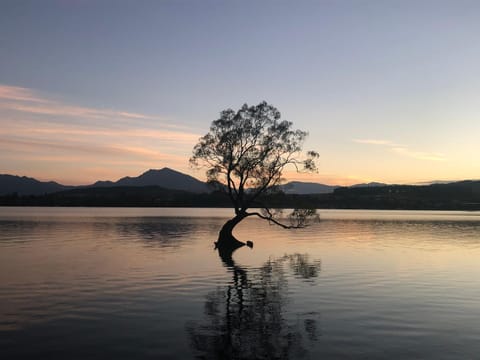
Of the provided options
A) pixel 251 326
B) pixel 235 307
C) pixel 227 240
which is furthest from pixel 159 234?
pixel 251 326

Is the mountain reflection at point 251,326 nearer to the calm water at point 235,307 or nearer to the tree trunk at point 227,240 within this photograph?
the calm water at point 235,307

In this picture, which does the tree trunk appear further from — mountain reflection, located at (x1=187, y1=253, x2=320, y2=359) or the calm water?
mountain reflection, located at (x1=187, y1=253, x2=320, y2=359)

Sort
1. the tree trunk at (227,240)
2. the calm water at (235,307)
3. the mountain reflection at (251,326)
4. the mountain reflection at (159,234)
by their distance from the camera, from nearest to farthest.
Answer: the mountain reflection at (251,326), the calm water at (235,307), the tree trunk at (227,240), the mountain reflection at (159,234)

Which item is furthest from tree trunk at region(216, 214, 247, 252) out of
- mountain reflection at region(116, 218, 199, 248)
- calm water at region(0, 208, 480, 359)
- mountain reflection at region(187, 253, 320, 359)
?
mountain reflection at region(187, 253, 320, 359)

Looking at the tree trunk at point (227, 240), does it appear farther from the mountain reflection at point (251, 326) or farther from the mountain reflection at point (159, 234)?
the mountain reflection at point (251, 326)

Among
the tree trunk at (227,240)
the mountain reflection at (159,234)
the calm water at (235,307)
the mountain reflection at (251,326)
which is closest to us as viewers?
the mountain reflection at (251,326)

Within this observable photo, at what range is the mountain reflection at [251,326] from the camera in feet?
54.2

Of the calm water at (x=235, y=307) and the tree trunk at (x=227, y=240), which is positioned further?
the tree trunk at (x=227, y=240)

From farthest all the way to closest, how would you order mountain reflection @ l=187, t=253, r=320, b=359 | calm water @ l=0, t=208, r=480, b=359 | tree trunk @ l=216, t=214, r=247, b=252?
1. tree trunk @ l=216, t=214, r=247, b=252
2. calm water @ l=0, t=208, r=480, b=359
3. mountain reflection @ l=187, t=253, r=320, b=359

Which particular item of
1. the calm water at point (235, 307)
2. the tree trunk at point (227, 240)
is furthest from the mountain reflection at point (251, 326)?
the tree trunk at point (227, 240)

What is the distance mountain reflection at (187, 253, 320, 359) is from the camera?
651 inches

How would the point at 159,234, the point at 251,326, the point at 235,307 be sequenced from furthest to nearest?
the point at 159,234 → the point at 235,307 → the point at 251,326

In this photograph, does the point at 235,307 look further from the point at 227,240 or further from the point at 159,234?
the point at 159,234

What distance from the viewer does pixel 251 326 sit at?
20.2 m
